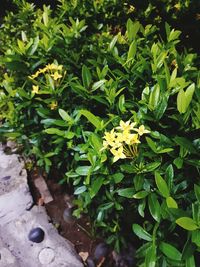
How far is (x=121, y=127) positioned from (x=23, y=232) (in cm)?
143

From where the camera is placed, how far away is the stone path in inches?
93.1

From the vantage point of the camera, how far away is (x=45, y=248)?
2438 mm

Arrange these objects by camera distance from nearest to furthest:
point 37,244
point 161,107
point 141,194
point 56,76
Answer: point 141,194 → point 161,107 → point 56,76 → point 37,244

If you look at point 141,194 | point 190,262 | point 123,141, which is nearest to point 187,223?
point 190,262

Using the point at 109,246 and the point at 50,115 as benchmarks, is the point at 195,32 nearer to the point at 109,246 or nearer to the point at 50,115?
the point at 50,115

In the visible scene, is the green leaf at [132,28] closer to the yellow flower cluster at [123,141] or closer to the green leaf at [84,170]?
the yellow flower cluster at [123,141]

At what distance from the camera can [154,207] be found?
161cm

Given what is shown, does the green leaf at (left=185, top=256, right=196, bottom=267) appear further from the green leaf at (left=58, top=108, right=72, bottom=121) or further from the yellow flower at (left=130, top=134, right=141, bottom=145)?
the green leaf at (left=58, top=108, right=72, bottom=121)

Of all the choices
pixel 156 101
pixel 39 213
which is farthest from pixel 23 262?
pixel 156 101

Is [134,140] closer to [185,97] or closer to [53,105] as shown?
[185,97]

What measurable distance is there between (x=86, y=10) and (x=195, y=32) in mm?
1575

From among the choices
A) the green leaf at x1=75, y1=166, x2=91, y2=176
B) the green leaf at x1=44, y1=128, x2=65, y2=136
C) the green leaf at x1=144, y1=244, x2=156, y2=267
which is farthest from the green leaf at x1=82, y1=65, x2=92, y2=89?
the green leaf at x1=144, y1=244, x2=156, y2=267

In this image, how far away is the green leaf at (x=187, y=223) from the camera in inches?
53.8

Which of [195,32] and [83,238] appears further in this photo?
[195,32]
